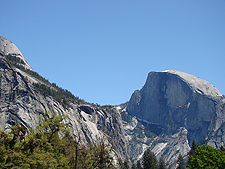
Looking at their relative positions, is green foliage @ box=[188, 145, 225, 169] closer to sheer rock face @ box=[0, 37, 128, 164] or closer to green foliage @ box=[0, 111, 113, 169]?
green foliage @ box=[0, 111, 113, 169]

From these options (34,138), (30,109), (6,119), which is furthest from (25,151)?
(30,109)

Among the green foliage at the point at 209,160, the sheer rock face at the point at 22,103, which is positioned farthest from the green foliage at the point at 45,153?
the sheer rock face at the point at 22,103

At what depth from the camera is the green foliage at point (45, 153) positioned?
34031 mm

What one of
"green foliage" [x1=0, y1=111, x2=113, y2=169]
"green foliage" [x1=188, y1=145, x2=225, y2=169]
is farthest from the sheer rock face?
"green foliage" [x1=0, y1=111, x2=113, y2=169]

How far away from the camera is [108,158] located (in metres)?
39.9

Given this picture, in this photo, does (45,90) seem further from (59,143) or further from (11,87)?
(59,143)

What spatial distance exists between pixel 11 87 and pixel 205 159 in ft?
365

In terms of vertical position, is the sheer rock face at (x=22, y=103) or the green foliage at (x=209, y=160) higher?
the sheer rock face at (x=22, y=103)

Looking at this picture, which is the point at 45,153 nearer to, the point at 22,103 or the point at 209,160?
the point at 209,160

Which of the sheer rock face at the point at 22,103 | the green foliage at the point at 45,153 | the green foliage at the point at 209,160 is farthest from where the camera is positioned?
the sheer rock face at the point at 22,103

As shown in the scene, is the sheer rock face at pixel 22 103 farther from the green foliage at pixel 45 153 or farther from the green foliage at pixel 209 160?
the green foliage at pixel 45 153

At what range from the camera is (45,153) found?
35781 mm

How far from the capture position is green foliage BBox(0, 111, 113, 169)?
3403 cm

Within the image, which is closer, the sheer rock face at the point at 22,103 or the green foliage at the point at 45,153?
the green foliage at the point at 45,153
